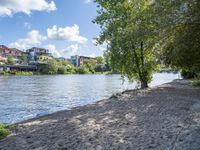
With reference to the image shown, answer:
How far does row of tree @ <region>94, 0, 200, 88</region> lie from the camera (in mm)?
18766

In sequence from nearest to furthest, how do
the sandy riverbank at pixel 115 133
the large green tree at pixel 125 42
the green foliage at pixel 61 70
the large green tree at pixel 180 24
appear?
the sandy riverbank at pixel 115 133 → the large green tree at pixel 180 24 → the large green tree at pixel 125 42 → the green foliage at pixel 61 70

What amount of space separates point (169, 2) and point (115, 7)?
462 inches

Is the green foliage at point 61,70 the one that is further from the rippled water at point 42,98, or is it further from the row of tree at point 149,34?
the row of tree at point 149,34

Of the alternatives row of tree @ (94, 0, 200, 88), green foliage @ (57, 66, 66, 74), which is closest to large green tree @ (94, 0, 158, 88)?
row of tree @ (94, 0, 200, 88)

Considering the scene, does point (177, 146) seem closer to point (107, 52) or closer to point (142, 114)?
point (142, 114)

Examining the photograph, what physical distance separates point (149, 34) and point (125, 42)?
555cm

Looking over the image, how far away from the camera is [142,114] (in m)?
14.9

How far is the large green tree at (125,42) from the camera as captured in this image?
92.1 ft

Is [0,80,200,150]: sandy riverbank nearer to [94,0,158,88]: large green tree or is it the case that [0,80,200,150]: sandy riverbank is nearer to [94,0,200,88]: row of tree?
[94,0,200,88]: row of tree

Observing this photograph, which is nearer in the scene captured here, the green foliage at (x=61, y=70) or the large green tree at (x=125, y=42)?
the large green tree at (x=125, y=42)

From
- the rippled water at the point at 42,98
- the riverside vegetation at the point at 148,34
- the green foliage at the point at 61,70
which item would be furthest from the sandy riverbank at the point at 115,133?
the green foliage at the point at 61,70

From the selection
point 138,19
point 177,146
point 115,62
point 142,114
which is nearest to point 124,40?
point 138,19

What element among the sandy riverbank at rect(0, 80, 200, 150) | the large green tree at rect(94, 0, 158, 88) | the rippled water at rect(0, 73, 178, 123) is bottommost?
the rippled water at rect(0, 73, 178, 123)

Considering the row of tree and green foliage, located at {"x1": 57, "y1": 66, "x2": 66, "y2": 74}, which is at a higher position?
the row of tree
